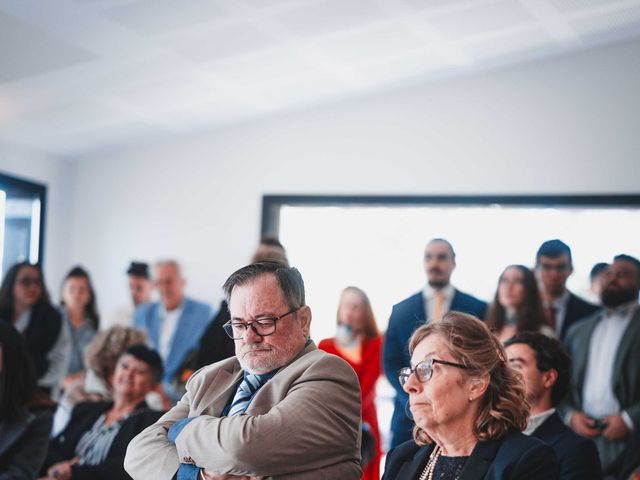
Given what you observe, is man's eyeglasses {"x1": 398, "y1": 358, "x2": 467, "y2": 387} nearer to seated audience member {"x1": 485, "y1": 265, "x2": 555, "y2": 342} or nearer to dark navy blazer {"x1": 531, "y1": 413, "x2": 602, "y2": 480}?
dark navy blazer {"x1": 531, "y1": 413, "x2": 602, "y2": 480}

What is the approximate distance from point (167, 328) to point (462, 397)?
3939 mm

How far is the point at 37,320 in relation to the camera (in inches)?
194

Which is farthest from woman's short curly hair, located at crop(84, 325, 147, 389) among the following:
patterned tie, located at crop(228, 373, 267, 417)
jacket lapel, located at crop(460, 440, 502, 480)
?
jacket lapel, located at crop(460, 440, 502, 480)

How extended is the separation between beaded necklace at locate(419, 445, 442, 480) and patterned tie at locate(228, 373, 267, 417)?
1.53ft

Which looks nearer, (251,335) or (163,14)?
(251,335)

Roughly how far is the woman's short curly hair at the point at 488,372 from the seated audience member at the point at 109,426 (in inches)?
62.8

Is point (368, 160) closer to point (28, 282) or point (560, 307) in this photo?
point (560, 307)

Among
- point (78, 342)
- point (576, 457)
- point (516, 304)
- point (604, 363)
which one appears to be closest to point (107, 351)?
point (78, 342)

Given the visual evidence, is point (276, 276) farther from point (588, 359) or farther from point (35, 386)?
point (588, 359)

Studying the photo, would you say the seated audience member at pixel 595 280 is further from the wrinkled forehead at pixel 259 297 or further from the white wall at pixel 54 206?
the white wall at pixel 54 206

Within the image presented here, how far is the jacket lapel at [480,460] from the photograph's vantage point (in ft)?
6.61

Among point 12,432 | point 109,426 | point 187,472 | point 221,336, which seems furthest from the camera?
point 109,426

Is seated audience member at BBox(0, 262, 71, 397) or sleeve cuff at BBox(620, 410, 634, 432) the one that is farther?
seated audience member at BBox(0, 262, 71, 397)

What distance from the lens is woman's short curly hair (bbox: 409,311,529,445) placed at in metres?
2.09
